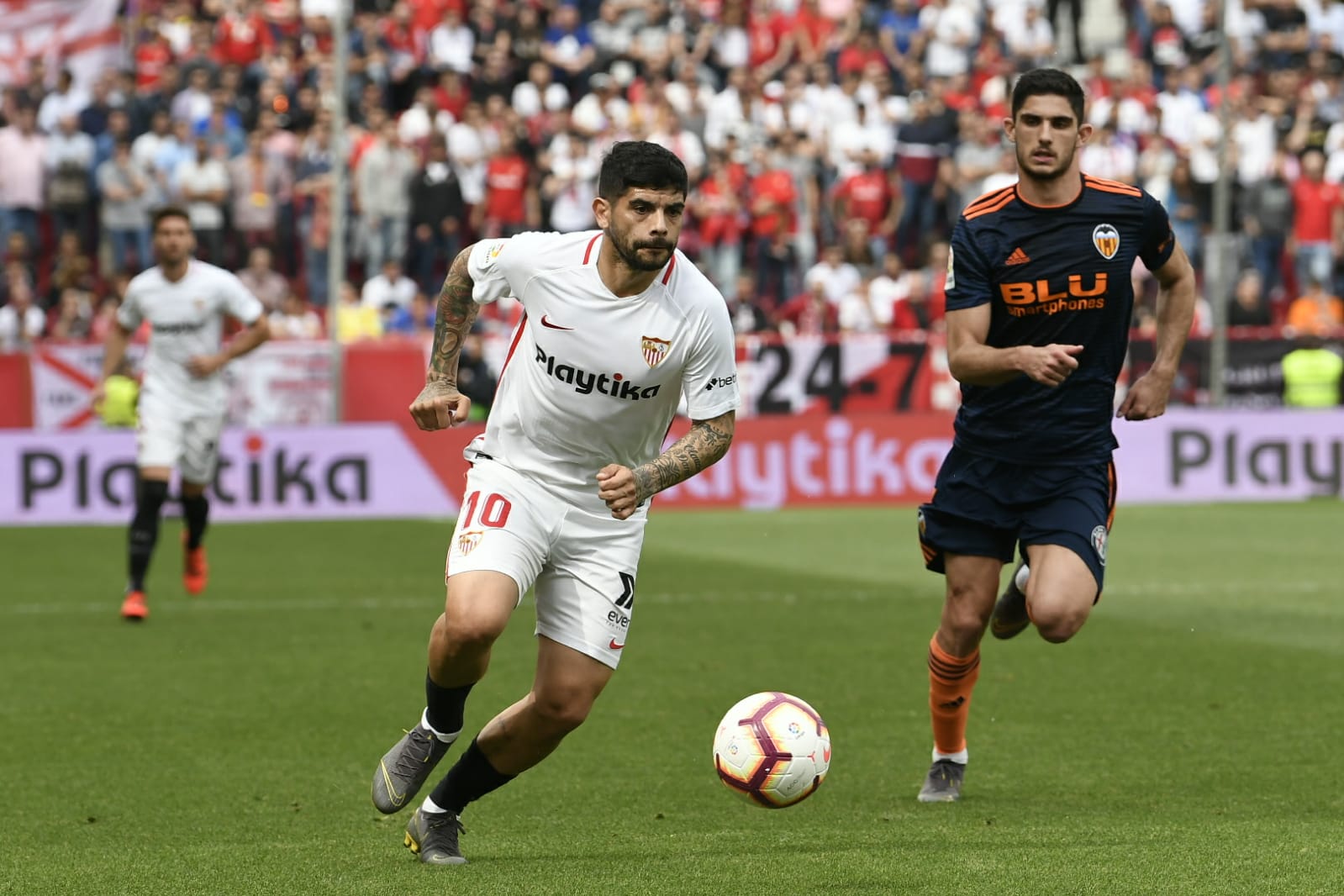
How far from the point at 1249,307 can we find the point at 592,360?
1951cm

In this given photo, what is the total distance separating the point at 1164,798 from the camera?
7328 millimetres

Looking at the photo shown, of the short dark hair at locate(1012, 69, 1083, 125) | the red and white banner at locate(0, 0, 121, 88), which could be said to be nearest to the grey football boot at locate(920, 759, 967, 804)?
the short dark hair at locate(1012, 69, 1083, 125)

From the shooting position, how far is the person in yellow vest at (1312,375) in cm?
2288

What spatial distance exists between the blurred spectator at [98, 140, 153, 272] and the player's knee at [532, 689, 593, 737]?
61.1 ft

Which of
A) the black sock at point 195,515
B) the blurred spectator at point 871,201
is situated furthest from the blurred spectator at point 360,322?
the black sock at point 195,515

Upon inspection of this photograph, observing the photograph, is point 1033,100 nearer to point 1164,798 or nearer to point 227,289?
point 1164,798

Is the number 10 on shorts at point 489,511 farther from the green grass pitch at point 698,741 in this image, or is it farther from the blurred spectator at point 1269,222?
the blurred spectator at point 1269,222

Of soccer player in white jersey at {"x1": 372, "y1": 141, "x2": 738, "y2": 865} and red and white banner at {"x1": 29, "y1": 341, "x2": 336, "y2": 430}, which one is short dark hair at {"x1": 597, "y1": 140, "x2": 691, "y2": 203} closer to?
soccer player in white jersey at {"x1": 372, "y1": 141, "x2": 738, "y2": 865}

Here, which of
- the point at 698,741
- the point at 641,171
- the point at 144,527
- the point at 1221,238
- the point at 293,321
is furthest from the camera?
the point at 293,321

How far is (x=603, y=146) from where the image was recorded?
82.6 feet

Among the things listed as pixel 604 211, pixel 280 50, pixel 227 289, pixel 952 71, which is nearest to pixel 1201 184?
pixel 952 71

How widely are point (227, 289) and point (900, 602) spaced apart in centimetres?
487

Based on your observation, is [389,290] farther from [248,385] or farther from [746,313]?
[746,313]

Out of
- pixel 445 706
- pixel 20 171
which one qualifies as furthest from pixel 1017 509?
pixel 20 171
